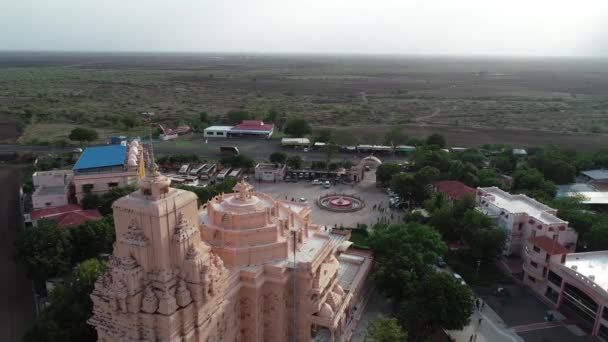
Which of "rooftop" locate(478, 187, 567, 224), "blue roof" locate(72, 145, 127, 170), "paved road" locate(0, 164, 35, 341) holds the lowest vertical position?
"paved road" locate(0, 164, 35, 341)

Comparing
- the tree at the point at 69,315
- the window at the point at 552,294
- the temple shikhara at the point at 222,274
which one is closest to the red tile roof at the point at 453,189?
the window at the point at 552,294

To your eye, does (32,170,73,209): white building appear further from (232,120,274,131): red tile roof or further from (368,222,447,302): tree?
→ (232,120,274,131): red tile roof

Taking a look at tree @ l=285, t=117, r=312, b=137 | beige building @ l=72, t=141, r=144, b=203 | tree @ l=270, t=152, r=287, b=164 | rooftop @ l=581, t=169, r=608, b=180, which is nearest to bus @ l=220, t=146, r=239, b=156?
tree @ l=270, t=152, r=287, b=164

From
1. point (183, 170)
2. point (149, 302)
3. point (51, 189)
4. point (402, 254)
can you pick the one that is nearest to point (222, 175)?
point (183, 170)

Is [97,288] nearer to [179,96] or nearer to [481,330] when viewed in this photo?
[481,330]

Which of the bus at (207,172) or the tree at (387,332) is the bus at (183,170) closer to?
the bus at (207,172)
